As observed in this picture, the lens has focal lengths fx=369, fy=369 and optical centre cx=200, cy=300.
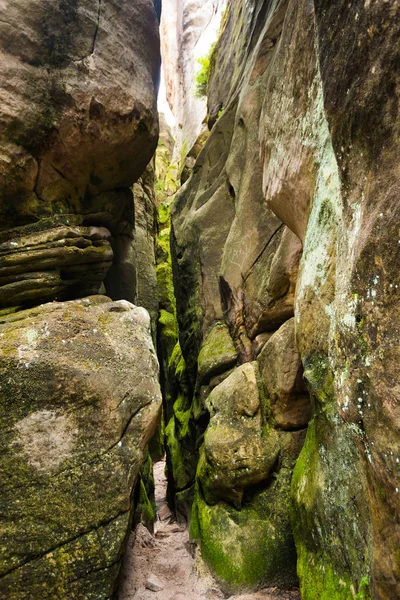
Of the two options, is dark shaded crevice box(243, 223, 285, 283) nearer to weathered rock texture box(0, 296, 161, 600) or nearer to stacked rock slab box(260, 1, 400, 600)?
stacked rock slab box(260, 1, 400, 600)

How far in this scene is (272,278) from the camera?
7078 mm

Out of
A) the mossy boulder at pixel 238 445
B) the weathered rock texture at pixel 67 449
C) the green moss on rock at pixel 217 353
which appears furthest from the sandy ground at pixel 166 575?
the green moss on rock at pixel 217 353

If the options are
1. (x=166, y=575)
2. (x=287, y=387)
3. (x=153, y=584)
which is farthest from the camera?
(x=166, y=575)

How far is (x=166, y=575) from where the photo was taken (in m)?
6.48

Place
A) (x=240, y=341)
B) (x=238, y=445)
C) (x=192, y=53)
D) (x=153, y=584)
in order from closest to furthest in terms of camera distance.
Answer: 1. (x=153, y=584)
2. (x=238, y=445)
3. (x=240, y=341)
4. (x=192, y=53)

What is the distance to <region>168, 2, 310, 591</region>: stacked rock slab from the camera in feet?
19.1

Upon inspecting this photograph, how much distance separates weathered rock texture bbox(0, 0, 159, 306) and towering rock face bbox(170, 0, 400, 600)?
3033 millimetres

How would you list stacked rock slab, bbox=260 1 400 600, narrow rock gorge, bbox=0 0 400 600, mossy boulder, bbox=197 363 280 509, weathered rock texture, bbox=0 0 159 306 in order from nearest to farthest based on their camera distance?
stacked rock slab, bbox=260 1 400 600 < narrow rock gorge, bbox=0 0 400 600 < mossy boulder, bbox=197 363 280 509 < weathered rock texture, bbox=0 0 159 306

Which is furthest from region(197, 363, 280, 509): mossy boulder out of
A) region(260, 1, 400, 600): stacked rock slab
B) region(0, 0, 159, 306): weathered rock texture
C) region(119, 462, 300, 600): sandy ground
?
region(0, 0, 159, 306): weathered rock texture

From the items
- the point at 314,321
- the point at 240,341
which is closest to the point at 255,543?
the point at 314,321

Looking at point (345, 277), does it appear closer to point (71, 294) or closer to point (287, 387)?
point (287, 387)

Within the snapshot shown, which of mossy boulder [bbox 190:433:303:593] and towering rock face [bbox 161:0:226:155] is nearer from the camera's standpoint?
mossy boulder [bbox 190:433:303:593]

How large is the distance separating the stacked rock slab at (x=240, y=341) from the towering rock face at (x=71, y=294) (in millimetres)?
1670

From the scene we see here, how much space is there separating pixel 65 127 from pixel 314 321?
6501 mm
